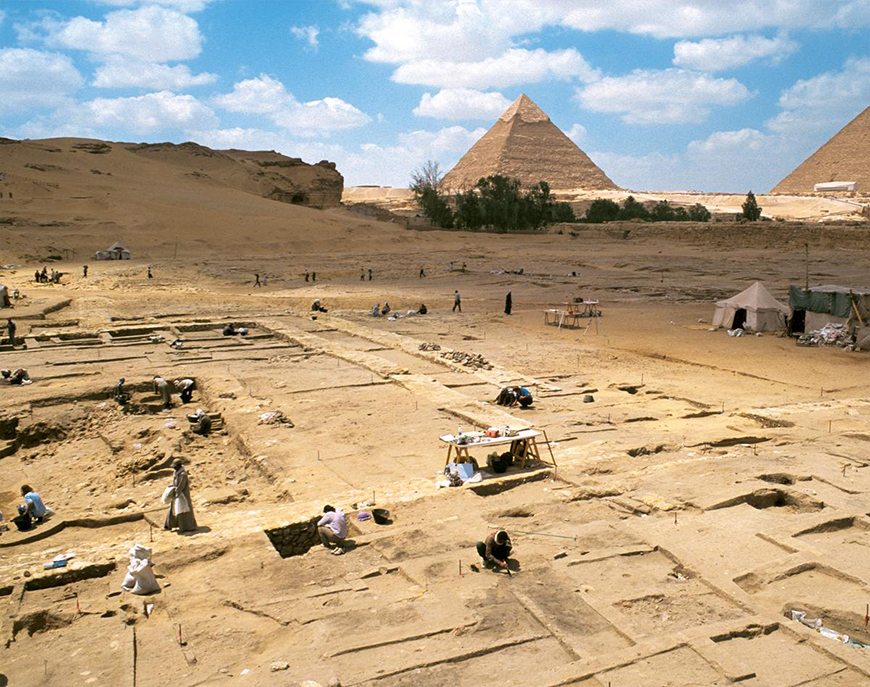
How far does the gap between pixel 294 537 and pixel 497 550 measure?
2362mm

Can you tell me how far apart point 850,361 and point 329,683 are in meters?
16.2

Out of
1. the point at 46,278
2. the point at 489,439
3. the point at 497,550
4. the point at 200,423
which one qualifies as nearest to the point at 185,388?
the point at 200,423

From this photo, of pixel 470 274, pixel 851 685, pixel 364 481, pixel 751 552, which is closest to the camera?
pixel 851 685

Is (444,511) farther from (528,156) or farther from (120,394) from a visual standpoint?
(528,156)

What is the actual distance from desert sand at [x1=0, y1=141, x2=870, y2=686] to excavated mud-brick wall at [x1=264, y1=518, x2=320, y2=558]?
52 millimetres

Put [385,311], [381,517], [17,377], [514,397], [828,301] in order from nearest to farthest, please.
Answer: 1. [381,517]
2. [514,397]
3. [17,377]
4. [828,301]
5. [385,311]

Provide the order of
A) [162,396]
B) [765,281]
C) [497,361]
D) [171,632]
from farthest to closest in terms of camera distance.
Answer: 1. [765,281]
2. [497,361]
3. [162,396]
4. [171,632]

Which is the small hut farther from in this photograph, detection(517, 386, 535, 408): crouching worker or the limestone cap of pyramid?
the limestone cap of pyramid

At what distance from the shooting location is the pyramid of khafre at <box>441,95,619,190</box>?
142625mm

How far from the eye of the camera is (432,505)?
870cm

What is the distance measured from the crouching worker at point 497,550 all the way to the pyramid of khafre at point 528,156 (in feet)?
443

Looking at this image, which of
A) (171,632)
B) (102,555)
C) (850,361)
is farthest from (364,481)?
(850,361)

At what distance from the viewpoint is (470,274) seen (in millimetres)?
37062

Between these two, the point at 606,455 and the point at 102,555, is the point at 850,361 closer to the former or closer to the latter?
the point at 606,455
